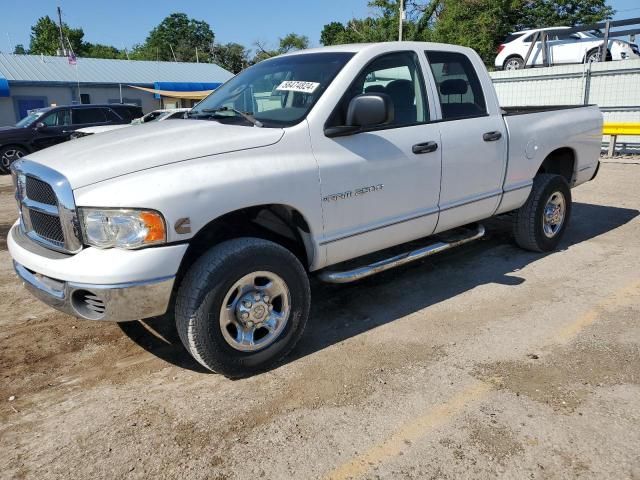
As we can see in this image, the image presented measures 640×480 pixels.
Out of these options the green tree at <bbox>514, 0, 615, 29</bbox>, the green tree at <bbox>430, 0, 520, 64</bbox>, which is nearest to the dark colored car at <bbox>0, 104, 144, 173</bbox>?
the green tree at <bbox>430, 0, 520, 64</bbox>

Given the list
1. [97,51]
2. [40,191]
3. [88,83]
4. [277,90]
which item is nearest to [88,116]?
[277,90]

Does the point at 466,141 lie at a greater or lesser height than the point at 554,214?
greater

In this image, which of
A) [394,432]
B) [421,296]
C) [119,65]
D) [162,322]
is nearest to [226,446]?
[394,432]

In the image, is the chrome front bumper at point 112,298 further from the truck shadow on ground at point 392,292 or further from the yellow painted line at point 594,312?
the yellow painted line at point 594,312

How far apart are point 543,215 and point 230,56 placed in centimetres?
7411

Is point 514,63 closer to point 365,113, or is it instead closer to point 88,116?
point 88,116

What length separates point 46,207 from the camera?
3.13m

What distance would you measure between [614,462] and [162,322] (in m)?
3.10

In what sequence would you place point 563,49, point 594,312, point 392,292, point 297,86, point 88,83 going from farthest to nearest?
point 88,83, point 563,49, point 392,292, point 594,312, point 297,86

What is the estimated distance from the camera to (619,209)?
7754 millimetres

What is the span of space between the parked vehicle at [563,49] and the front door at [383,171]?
15.7m

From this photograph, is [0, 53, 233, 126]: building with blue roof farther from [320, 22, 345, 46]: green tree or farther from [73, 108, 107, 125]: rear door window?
[320, 22, 345, 46]: green tree

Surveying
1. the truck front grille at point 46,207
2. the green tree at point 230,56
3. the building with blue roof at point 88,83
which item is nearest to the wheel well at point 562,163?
the truck front grille at point 46,207

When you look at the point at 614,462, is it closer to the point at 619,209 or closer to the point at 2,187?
the point at 619,209
